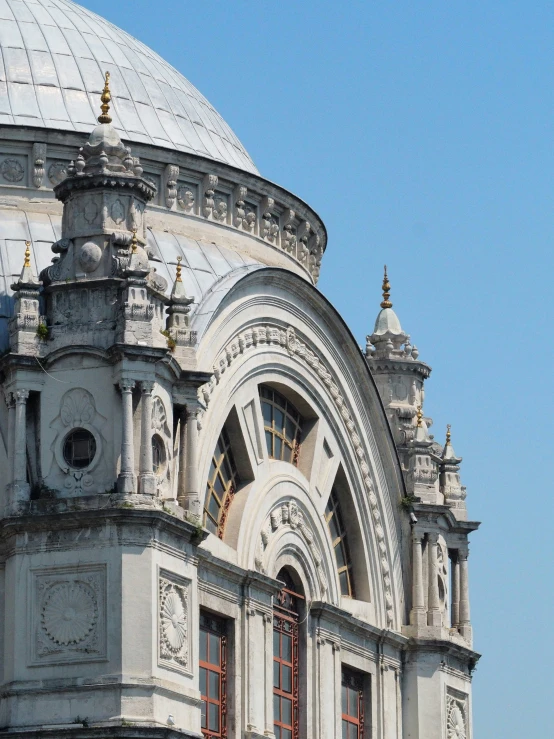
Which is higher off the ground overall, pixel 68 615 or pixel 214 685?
pixel 68 615

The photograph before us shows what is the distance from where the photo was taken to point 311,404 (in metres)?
47.7

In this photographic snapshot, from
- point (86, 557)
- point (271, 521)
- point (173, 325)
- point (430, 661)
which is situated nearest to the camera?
point (86, 557)

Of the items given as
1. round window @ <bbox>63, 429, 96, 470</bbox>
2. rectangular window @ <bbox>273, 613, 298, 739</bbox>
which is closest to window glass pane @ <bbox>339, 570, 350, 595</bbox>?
rectangular window @ <bbox>273, 613, 298, 739</bbox>

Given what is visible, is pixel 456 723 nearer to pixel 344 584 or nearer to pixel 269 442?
pixel 344 584

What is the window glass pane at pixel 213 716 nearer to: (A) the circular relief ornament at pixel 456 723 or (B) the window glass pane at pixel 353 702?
(B) the window glass pane at pixel 353 702

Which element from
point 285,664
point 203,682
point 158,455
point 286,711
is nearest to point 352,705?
point 286,711

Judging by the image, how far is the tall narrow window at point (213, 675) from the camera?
41875 mm

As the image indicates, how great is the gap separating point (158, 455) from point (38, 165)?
7.42m

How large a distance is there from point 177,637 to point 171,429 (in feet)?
11.7

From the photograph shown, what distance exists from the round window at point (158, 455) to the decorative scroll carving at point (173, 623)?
6.19 feet

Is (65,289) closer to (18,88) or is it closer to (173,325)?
(173,325)

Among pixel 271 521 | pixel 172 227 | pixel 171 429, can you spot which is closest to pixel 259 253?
pixel 172 227

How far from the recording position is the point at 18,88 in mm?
46344

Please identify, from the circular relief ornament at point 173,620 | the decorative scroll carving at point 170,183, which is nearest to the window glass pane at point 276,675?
the circular relief ornament at point 173,620
